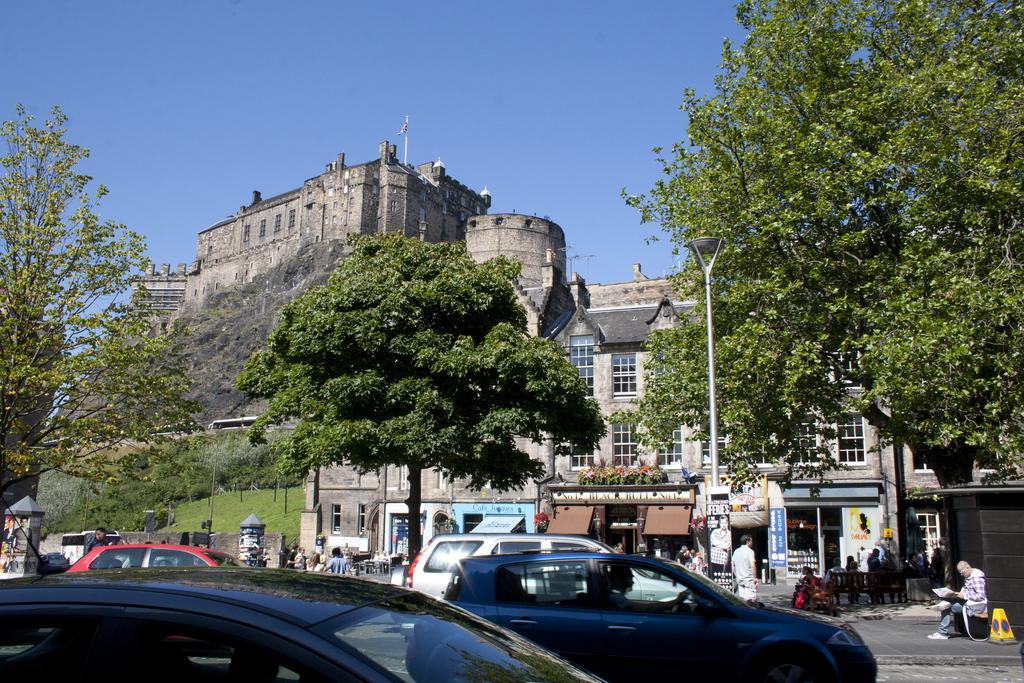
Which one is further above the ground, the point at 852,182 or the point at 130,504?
the point at 852,182

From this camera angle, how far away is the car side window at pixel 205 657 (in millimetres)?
2896

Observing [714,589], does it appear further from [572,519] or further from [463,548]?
[572,519]

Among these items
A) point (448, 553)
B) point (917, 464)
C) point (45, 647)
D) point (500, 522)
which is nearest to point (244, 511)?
point (500, 522)

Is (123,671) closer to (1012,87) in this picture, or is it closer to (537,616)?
(537,616)

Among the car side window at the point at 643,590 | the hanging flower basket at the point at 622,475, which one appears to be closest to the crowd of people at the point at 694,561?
the hanging flower basket at the point at 622,475

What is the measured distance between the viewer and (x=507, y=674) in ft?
10.7

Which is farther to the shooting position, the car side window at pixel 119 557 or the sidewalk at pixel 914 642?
the car side window at pixel 119 557

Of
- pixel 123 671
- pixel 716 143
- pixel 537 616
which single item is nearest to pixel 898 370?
pixel 716 143

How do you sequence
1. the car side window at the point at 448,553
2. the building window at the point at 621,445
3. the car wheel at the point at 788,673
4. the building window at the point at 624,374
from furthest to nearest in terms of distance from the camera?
the building window at the point at 624,374 → the building window at the point at 621,445 → the car side window at the point at 448,553 → the car wheel at the point at 788,673

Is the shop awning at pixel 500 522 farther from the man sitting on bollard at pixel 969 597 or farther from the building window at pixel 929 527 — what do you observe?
the man sitting on bollard at pixel 969 597

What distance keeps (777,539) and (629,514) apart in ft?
19.7

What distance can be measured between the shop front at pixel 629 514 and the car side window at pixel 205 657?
32.0 m

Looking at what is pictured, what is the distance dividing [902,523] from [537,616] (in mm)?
27279

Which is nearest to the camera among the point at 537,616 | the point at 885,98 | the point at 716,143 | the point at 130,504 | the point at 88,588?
the point at 88,588
